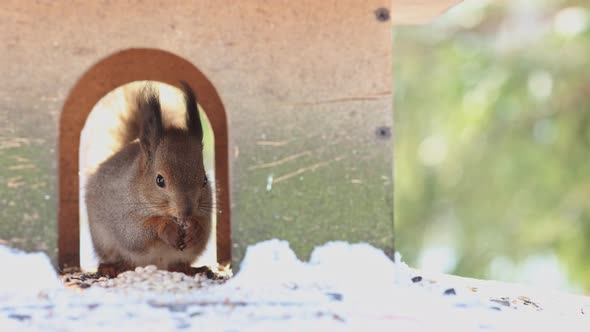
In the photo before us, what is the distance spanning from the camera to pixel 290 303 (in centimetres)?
235

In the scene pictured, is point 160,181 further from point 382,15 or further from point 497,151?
point 497,151

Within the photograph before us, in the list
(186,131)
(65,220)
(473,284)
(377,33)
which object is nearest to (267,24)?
(377,33)

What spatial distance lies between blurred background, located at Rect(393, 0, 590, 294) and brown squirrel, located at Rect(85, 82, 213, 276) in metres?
2.97

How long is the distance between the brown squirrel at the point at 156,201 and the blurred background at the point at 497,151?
9.74ft

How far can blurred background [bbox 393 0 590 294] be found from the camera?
5.96 meters

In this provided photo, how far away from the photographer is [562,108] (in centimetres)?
608

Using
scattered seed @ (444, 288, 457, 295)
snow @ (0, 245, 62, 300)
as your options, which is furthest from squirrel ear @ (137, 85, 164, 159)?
scattered seed @ (444, 288, 457, 295)

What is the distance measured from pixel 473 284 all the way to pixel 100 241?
4.45 ft

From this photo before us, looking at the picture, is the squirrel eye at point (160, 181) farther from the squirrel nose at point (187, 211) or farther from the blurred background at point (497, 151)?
the blurred background at point (497, 151)

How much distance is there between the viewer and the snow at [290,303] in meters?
2.18

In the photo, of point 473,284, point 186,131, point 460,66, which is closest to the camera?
point 473,284

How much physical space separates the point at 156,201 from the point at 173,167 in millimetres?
132

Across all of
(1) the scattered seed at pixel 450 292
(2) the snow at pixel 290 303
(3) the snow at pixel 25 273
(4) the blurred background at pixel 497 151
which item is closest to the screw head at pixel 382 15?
(2) the snow at pixel 290 303

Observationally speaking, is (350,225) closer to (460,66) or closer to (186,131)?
(186,131)
